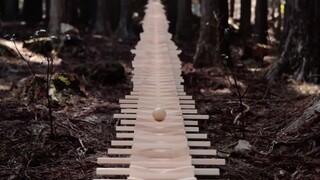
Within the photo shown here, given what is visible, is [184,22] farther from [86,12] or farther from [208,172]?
[208,172]

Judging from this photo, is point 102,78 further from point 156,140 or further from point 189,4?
point 189,4

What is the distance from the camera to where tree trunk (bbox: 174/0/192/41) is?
15.7 m

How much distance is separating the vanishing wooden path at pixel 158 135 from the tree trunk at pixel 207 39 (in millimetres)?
3726

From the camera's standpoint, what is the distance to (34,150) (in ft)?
13.7

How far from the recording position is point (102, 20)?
17.6 m

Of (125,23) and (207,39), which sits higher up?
(207,39)

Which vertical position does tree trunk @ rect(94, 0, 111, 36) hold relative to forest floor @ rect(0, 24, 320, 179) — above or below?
above

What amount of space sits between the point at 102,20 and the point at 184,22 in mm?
Answer: 3328

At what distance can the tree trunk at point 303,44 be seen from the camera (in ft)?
26.7

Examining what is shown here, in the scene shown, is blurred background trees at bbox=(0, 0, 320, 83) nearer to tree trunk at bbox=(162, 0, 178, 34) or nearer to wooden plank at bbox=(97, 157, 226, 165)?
tree trunk at bbox=(162, 0, 178, 34)

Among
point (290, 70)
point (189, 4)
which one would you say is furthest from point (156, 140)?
point (189, 4)

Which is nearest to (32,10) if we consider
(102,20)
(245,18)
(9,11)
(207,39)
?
(9,11)

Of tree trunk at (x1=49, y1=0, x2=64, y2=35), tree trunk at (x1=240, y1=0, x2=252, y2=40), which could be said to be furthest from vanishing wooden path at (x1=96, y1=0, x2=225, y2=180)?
tree trunk at (x1=240, y1=0, x2=252, y2=40)

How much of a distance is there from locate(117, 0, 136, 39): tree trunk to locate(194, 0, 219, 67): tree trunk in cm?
682
